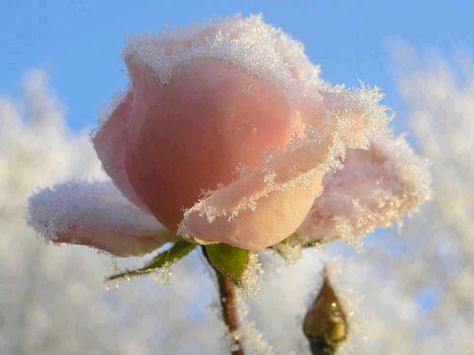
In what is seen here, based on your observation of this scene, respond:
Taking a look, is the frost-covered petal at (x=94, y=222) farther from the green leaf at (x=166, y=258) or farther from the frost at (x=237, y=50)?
the frost at (x=237, y=50)

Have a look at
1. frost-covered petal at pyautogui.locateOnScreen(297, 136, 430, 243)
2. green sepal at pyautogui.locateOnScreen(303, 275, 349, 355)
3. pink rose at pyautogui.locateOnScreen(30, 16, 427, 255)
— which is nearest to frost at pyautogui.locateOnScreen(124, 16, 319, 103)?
pink rose at pyautogui.locateOnScreen(30, 16, 427, 255)

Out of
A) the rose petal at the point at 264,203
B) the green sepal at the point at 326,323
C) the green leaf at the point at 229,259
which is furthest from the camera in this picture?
the green sepal at the point at 326,323

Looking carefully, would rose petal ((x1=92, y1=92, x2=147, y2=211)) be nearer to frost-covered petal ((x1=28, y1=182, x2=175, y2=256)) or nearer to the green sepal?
frost-covered petal ((x1=28, y1=182, x2=175, y2=256))

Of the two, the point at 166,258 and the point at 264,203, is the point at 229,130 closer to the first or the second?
the point at 264,203

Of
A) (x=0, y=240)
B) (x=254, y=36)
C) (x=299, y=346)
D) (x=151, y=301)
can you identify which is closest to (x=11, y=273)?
(x=0, y=240)

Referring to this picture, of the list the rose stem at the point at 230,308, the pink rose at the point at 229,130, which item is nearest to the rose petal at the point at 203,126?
the pink rose at the point at 229,130

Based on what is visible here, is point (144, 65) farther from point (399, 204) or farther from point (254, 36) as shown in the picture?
point (399, 204)
